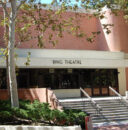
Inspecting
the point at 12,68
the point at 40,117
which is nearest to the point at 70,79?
the point at 12,68

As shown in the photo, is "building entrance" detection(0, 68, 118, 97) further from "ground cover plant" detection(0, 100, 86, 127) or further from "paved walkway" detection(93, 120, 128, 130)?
"ground cover plant" detection(0, 100, 86, 127)

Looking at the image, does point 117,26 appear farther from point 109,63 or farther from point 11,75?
point 11,75

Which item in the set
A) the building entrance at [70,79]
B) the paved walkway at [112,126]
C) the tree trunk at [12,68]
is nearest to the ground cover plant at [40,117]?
the tree trunk at [12,68]

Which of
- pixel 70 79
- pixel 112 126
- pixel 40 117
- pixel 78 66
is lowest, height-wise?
pixel 112 126

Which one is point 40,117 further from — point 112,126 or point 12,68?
point 112,126

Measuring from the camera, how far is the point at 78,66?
69.8 feet

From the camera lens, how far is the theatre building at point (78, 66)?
20.9 metres

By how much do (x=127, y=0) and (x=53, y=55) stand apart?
28.3 ft

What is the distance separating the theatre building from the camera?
68.4 ft

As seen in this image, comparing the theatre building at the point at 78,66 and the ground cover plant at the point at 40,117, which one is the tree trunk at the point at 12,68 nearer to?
the ground cover plant at the point at 40,117

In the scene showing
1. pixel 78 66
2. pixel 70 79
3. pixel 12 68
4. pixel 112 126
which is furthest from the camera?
pixel 70 79

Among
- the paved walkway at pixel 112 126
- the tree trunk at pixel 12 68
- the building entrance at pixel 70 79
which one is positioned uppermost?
the tree trunk at pixel 12 68

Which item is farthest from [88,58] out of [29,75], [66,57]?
[29,75]

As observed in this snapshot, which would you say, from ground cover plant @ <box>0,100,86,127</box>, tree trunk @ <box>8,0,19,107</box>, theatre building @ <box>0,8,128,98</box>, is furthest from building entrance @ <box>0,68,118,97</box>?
ground cover plant @ <box>0,100,86,127</box>
